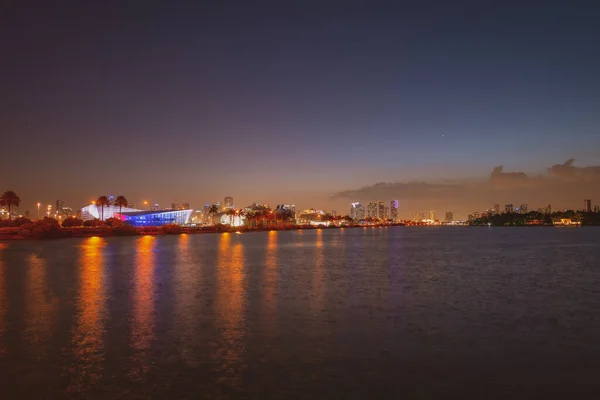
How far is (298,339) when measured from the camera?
1530 centimetres


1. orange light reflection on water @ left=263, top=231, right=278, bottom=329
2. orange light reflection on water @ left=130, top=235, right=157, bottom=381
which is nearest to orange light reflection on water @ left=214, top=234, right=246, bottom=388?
orange light reflection on water @ left=263, top=231, right=278, bottom=329

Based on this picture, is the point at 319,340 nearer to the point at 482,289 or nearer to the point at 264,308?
the point at 264,308

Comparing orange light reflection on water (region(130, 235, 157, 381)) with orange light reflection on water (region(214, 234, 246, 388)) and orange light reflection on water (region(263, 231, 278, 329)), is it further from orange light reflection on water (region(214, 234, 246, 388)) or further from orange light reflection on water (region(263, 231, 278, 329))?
orange light reflection on water (region(263, 231, 278, 329))

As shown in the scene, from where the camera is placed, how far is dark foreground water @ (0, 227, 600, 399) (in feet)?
36.0

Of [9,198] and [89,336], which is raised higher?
[9,198]

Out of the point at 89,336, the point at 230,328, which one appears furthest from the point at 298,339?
the point at 89,336

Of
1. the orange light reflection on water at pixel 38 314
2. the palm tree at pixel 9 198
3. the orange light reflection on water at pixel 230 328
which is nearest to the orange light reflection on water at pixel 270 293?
the orange light reflection on water at pixel 230 328

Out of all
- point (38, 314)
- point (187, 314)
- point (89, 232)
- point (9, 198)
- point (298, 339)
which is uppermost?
point (9, 198)

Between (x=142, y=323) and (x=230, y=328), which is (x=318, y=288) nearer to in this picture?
(x=230, y=328)

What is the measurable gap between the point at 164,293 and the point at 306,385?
1581 cm

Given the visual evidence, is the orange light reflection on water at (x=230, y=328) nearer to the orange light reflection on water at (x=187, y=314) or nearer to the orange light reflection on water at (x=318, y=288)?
the orange light reflection on water at (x=187, y=314)

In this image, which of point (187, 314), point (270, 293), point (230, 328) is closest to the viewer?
point (230, 328)

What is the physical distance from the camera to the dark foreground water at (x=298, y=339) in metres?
11.0

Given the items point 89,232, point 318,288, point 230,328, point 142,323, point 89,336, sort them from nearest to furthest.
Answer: point 89,336, point 230,328, point 142,323, point 318,288, point 89,232
